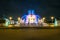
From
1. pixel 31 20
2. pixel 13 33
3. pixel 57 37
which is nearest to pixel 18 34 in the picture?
pixel 13 33

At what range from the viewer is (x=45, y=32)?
228 cm

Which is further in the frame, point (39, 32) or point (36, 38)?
point (39, 32)

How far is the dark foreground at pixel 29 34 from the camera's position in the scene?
216 centimetres

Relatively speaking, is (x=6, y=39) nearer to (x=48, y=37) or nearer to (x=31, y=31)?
(x=31, y=31)

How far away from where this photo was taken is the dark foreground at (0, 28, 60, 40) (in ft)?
7.07

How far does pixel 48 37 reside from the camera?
7.16 feet

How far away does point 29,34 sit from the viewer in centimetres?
226

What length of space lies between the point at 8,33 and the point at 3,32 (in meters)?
0.07

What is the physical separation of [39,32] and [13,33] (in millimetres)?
367

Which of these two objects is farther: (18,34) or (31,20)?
(31,20)

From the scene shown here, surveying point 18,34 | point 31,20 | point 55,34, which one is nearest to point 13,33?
point 18,34

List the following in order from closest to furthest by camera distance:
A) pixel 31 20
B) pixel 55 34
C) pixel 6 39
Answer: pixel 6 39 → pixel 55 34 → pixel 31 20

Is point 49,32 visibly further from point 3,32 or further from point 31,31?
point 3,32

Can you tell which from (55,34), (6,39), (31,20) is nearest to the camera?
(6,39)
